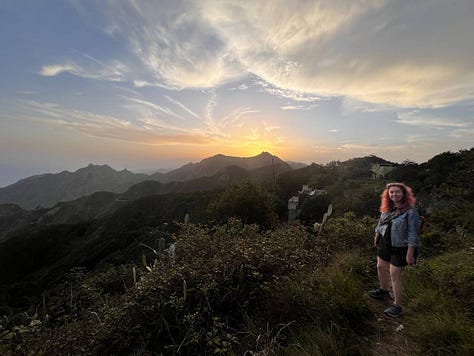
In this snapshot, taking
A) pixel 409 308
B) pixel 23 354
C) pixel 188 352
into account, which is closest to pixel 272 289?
pixel 188 352

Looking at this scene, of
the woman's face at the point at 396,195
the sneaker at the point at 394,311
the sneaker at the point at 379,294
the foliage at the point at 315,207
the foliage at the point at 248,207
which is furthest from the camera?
the foliage at the point at 315,207

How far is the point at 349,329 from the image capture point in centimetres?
303

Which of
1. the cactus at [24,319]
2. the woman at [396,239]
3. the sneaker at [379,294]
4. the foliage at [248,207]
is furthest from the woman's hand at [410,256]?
the foliage at [248,207]

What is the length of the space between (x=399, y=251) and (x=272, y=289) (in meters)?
1.87

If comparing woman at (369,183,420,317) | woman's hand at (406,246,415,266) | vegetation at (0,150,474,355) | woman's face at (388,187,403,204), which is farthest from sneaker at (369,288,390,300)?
woman's face at (388,187,403,204)

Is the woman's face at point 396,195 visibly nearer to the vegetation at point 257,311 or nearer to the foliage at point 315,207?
the vegetation at point 257,311

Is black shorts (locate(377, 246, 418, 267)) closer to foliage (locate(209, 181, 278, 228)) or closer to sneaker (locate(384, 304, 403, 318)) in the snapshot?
sneaker (locate(384, 304, 403, 318))

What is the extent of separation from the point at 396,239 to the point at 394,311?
95cm

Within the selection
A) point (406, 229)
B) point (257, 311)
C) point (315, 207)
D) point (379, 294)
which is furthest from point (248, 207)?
point (257, 311)

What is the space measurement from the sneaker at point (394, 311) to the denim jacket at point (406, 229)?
2.72ft

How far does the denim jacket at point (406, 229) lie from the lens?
3.54 m

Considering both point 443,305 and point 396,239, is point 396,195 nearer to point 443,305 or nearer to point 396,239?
point 396,239

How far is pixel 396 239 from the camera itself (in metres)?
3.71

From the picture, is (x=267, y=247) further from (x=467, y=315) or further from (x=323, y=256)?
(x=467, y=315)
